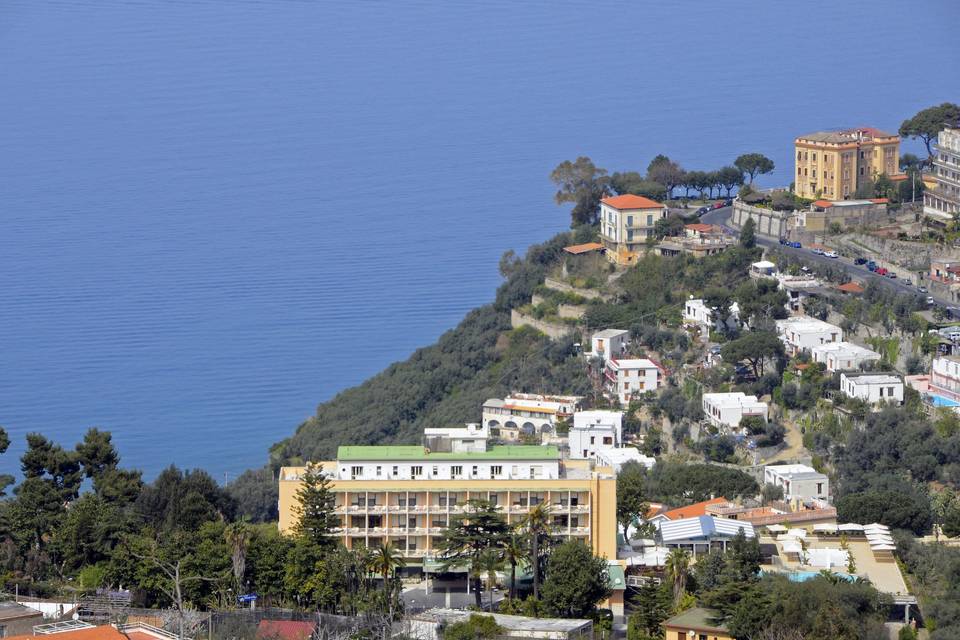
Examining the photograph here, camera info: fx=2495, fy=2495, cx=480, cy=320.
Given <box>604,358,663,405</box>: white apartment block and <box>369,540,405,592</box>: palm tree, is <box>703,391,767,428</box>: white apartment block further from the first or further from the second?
<box>369,540,405,592</box>: palm tree

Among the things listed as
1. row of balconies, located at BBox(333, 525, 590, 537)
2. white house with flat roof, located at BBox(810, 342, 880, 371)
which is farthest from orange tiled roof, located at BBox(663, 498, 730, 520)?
white house with flat roof, located at BBox(810, 342, 880, 371)

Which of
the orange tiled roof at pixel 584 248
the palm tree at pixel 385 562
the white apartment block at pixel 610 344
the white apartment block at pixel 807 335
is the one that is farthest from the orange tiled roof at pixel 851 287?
the palm tree at pixel 385 562

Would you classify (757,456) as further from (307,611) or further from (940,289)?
(307,611)

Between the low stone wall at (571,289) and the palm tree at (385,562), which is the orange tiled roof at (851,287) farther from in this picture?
the palm tree at (385,562)

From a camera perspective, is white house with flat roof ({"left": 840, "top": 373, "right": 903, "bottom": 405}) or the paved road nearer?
white house with flat roof ({"left": 840, "top": 373, "right": 903, "bottom": 405})

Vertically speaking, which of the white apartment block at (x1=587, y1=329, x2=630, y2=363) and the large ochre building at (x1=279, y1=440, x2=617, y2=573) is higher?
the white apartment block at (x1=587, y1=329, x2=630, y2=363)

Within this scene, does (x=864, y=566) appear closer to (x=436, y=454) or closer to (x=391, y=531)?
(x=436, y=454)
